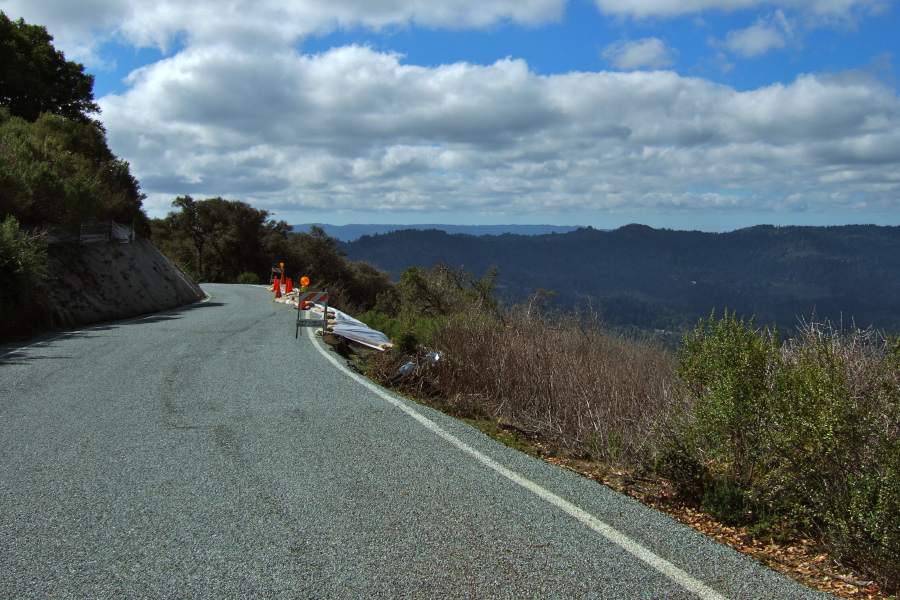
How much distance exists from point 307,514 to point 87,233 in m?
21.3

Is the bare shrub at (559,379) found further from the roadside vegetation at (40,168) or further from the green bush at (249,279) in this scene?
the green bush at (249,279)

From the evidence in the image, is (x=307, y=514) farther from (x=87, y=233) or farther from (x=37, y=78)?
(x=37, y=78)

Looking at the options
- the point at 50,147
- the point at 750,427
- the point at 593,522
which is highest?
the point at 50,147

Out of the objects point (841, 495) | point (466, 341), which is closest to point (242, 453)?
point (841, 495)

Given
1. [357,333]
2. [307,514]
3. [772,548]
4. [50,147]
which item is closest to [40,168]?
[50,147]

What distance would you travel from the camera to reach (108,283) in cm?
2153

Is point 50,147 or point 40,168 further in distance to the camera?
point 50,147

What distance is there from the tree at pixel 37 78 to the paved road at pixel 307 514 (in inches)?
1304

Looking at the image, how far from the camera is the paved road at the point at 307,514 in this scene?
3541mm

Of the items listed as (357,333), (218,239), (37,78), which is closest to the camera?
(357,333)

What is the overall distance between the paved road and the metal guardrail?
14.3 meters

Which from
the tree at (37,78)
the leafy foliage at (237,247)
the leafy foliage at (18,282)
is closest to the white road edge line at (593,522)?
the leafy foliage at (18,282)

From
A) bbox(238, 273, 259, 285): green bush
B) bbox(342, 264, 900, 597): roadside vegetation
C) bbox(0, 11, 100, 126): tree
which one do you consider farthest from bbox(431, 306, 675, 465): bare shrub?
bbox(238, 273, 259, 285): green bush

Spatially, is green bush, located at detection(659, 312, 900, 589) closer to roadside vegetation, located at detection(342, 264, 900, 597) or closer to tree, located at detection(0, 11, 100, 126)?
roadside vegetation, located at detection(342, 264, 900, 597)
